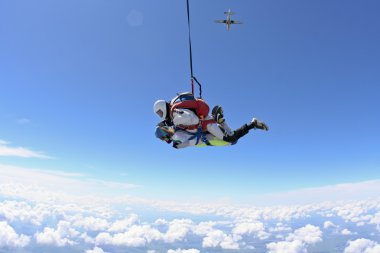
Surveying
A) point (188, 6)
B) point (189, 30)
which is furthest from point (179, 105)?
point (188, 6)

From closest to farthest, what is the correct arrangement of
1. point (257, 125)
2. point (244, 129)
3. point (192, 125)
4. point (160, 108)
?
point (257, 125) < point (244, 129) < point (192, 125) < point (160, 108)

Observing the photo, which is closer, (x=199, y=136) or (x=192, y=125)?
(x=192, y=125)

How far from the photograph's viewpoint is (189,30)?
5.71 meters

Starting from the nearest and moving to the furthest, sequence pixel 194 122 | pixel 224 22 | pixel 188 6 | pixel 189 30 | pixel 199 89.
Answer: pixel 188 6 < pixel 189 30 < pixel 194 122 < pixel 199 89 < pixel 224 22

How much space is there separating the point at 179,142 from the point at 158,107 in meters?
1.08

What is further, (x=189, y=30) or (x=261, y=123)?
(x=261, y=123)

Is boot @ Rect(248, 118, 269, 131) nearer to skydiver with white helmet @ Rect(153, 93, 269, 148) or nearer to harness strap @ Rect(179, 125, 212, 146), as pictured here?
skydiver with white helmet @ Rect(153, 93, 269, 148)

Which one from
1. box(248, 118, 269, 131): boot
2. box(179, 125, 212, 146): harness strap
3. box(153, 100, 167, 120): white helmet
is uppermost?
box(153, 100, 167, 120): white helmet

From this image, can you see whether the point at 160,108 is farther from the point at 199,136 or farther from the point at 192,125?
the point at 199,136

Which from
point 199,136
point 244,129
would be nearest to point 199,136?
point 199,136

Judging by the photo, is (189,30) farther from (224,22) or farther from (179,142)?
(224,22)

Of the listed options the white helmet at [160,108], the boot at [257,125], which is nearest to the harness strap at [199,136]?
the white helmet at [160,108]

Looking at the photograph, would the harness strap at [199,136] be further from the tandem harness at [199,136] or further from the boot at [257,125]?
the boot at [257,125]

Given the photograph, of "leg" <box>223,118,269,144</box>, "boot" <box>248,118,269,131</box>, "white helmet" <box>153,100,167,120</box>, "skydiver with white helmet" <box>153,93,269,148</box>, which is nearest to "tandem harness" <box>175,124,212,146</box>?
"skydiver with white helmet" <box>153,93,269,148</box>
